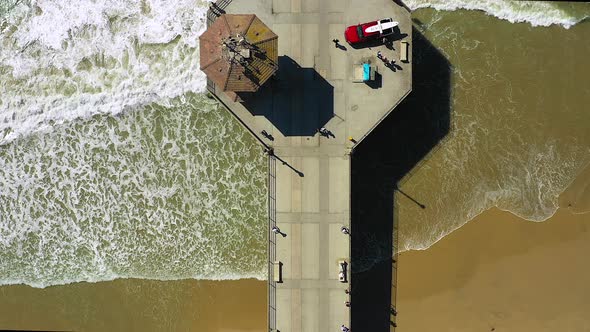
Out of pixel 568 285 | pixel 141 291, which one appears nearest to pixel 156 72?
pixel 141 291

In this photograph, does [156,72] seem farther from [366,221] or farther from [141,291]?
[366,221]

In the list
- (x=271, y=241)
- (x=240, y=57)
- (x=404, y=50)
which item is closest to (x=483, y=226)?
(x=404, y=50)

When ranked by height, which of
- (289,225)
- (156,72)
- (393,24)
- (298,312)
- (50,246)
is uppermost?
(393,24)

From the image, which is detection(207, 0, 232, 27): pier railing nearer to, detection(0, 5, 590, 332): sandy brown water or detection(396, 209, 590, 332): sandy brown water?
detection(0, 5, 590, 332): sandy brown water

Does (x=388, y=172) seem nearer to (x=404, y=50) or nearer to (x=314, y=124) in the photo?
(x=314, y=124)

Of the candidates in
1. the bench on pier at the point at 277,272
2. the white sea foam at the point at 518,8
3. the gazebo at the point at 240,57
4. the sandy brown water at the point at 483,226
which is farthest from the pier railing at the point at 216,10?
the bench on pier at the point at 277,272
